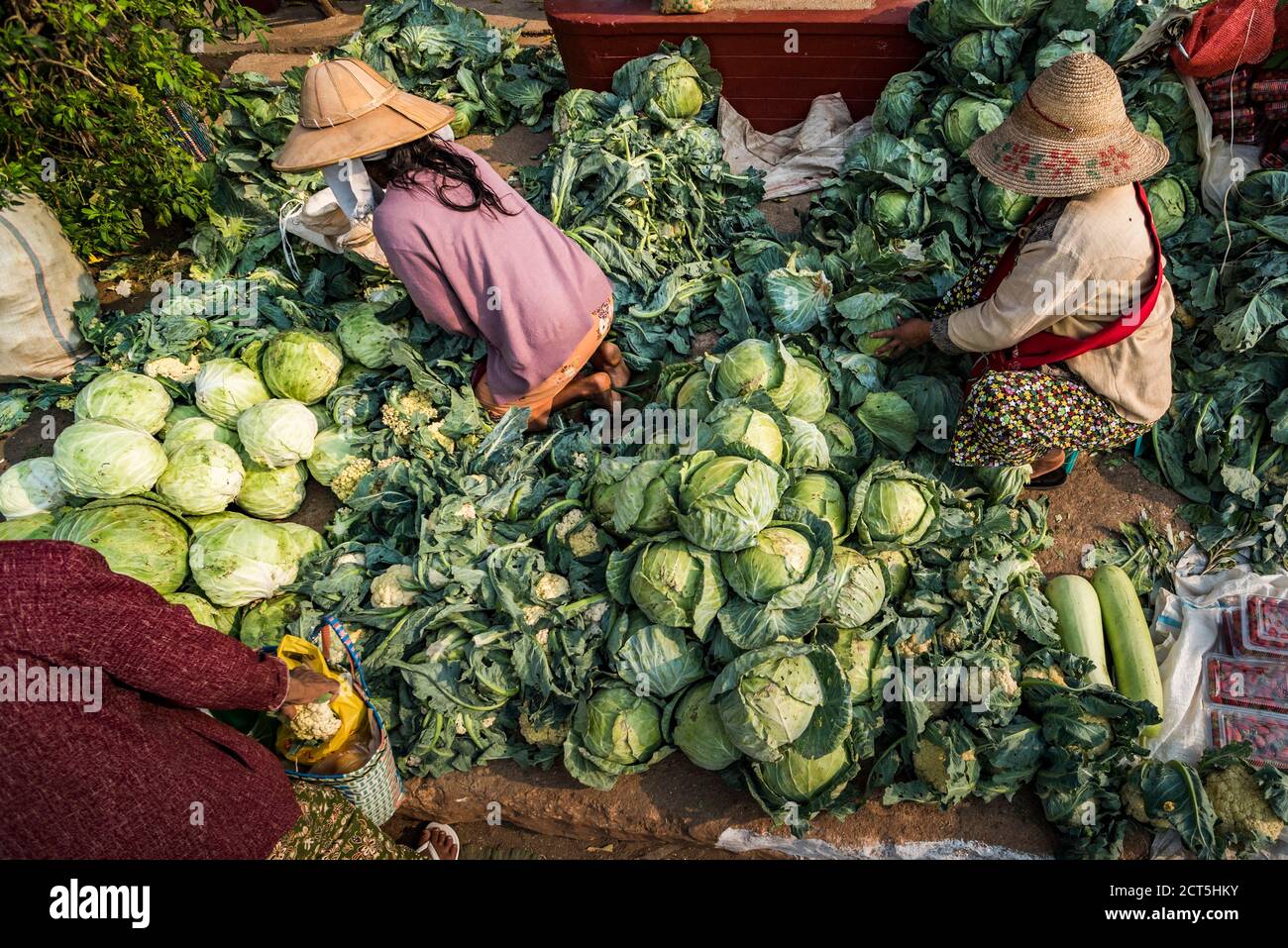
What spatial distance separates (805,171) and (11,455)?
5658 mm

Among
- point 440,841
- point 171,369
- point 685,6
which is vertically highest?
point 685,6

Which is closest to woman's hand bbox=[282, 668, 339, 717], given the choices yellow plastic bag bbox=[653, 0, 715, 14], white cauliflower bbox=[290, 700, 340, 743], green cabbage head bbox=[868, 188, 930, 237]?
white cauliflower bbox=[290, 700, 340, 743]

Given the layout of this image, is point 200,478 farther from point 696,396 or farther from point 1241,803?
point 1241,803

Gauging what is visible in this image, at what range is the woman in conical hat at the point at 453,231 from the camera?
135 inches

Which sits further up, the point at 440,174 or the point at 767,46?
the point at 767,46

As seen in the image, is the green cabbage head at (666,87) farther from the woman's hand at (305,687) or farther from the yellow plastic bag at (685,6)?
A: the woman's hand at (305,687)

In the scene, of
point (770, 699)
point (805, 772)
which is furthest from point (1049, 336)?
point (805, 772)

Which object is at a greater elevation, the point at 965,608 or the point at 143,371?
the point at 143,371

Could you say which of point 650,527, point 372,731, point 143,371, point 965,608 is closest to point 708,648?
point 650,527

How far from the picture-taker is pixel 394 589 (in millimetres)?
3656

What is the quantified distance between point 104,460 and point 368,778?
215cm
